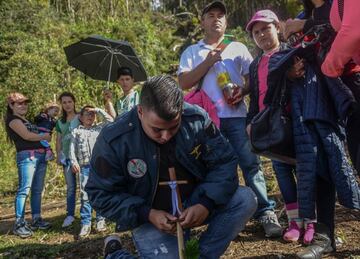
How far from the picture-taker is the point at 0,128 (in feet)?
36.3

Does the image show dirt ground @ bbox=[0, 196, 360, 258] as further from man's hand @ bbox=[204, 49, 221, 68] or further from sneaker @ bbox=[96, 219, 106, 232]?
man's hand @ bbox=[204, 49, 221, 68]

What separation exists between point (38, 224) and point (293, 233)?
3.32 metres

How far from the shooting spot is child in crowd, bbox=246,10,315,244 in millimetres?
3299

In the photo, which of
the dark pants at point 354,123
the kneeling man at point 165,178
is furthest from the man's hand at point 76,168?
the dark pants at point 354,123

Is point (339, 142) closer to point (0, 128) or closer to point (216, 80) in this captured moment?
point (216, 80)

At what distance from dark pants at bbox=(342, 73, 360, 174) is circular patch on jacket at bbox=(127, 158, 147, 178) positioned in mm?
1193

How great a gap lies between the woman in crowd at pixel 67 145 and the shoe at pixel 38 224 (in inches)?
8.9

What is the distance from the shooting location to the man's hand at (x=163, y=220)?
8.18 feet

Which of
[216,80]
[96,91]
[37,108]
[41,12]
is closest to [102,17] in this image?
[41,12]

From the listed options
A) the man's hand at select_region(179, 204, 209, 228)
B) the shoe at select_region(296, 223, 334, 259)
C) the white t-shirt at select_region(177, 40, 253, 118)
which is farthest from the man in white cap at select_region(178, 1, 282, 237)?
the man's hand at select_region(179, 204, 209, 228)

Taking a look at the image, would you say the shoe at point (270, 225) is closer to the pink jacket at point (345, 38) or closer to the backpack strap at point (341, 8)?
the pink jacket at point (345, 38)

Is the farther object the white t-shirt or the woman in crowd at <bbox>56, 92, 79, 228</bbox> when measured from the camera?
the woman in crowd at <bbox>56, 92, 79, 228</bbox>

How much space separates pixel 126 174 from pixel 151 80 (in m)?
0.54

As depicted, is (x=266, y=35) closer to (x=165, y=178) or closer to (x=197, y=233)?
(x=165, y=178)
